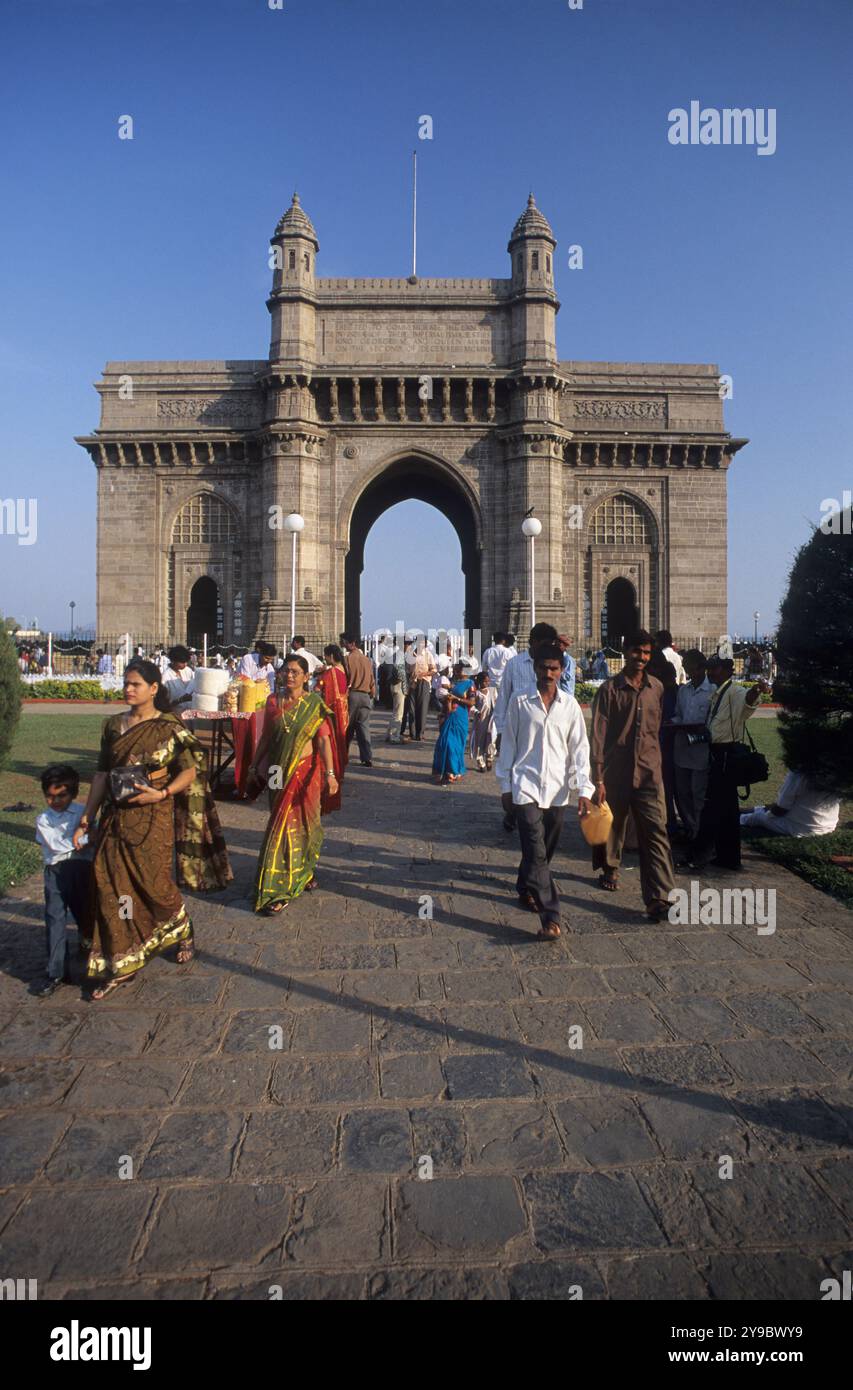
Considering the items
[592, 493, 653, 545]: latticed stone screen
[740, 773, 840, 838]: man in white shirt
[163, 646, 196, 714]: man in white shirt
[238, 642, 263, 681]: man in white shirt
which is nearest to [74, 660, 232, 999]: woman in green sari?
[163, 646, 196, 714]: man in white shirt

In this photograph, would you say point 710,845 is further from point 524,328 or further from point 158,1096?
point 524,328

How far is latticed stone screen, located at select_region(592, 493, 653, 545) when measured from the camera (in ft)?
94.8

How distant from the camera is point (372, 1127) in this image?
2918 millimetres

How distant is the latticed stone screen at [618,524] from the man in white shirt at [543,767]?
81.5ft

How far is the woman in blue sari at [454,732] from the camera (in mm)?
10180

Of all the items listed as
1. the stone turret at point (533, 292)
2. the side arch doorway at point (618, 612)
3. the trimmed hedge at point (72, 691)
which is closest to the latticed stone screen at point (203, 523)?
the trimmed hedge at point (72, 691)

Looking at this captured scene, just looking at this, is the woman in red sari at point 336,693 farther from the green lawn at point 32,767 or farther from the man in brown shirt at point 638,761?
the man in brown shirt at point 638,761

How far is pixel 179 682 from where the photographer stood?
9430mm

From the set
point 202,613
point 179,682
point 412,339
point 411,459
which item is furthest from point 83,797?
point 202,613

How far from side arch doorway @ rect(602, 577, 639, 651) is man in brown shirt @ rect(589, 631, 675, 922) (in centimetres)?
2445

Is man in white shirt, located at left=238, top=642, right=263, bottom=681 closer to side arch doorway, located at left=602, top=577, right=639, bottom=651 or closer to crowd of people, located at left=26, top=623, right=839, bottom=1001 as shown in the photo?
crowd of people, located at left=26, top=623, right=839, bottom=1001

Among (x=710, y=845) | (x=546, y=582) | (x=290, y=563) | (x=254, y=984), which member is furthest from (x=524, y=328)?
(x=254, y=984)

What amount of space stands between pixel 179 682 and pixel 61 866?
17.5 feet

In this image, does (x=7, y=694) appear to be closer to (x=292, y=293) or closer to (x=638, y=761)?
(x=638, y=761)
